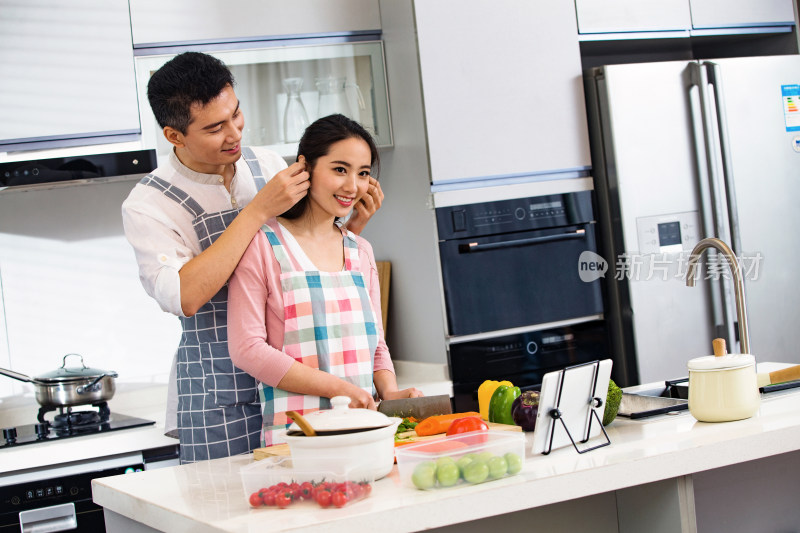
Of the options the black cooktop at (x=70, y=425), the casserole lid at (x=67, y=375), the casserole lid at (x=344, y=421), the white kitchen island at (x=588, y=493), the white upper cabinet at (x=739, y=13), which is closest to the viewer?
the white kitchen island at (x=588, y=493)

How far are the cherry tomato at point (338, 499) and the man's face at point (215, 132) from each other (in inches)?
36.8

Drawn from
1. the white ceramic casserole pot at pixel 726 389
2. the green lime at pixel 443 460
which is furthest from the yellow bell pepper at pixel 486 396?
the green lime at pixel 443 460

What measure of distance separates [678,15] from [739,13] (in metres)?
0.29

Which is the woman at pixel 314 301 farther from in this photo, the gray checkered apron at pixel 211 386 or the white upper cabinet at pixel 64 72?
the white upper cabinet at pixel 64 72

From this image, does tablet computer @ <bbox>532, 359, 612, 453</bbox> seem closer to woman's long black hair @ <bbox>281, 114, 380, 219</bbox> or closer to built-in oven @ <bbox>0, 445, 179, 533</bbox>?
woman's long black hair @ <bbox>281, 114, 380, 219</bbox>

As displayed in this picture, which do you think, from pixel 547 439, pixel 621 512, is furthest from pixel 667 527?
pixel 547 439

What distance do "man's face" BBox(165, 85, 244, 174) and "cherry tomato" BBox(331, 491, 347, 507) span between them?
94 cm

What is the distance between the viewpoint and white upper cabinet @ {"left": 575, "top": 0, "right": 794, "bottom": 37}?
3.16 m

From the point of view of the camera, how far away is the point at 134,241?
190cm

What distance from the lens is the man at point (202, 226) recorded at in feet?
5.93

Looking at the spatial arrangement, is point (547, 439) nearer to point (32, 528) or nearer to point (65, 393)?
point (32, 528)

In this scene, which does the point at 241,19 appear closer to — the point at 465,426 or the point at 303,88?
the point at 303,88

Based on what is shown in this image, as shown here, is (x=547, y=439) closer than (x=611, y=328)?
Yes

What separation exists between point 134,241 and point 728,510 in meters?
1.26
